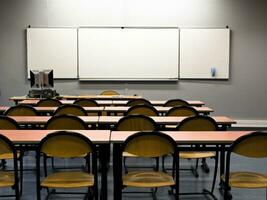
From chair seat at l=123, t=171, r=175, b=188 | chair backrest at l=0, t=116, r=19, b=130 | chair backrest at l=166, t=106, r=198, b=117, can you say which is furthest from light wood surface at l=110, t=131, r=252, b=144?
chair backrest at l=166, t=106, r=198, b=117

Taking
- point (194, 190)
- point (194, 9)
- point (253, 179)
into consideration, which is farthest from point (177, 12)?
point (253, 179)

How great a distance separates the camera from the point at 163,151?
331 centimetres

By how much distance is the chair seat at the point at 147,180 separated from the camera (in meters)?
3.40

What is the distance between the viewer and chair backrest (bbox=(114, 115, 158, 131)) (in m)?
4.37

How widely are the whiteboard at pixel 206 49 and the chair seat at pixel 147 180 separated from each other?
5769mm

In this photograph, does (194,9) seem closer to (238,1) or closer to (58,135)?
(238,1)

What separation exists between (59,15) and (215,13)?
3606mm

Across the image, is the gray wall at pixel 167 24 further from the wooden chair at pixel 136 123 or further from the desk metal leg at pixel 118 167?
the desk metal leg at pixel 118 167

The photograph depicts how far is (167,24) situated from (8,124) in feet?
18.3

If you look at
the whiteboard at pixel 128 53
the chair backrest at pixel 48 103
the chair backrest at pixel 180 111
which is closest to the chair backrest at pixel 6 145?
the chair backrest at pixel 180 111

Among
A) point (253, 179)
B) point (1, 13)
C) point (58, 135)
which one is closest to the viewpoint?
point (58, 135)

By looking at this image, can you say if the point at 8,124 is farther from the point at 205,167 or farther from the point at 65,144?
the point at 205,167

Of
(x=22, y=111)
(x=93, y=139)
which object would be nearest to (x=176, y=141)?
(x=93, y=139)

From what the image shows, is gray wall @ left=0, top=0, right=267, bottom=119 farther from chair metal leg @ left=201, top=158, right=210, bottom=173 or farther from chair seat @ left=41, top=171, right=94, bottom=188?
chair seat @ left=41, top=171, right=94, bottom=188
